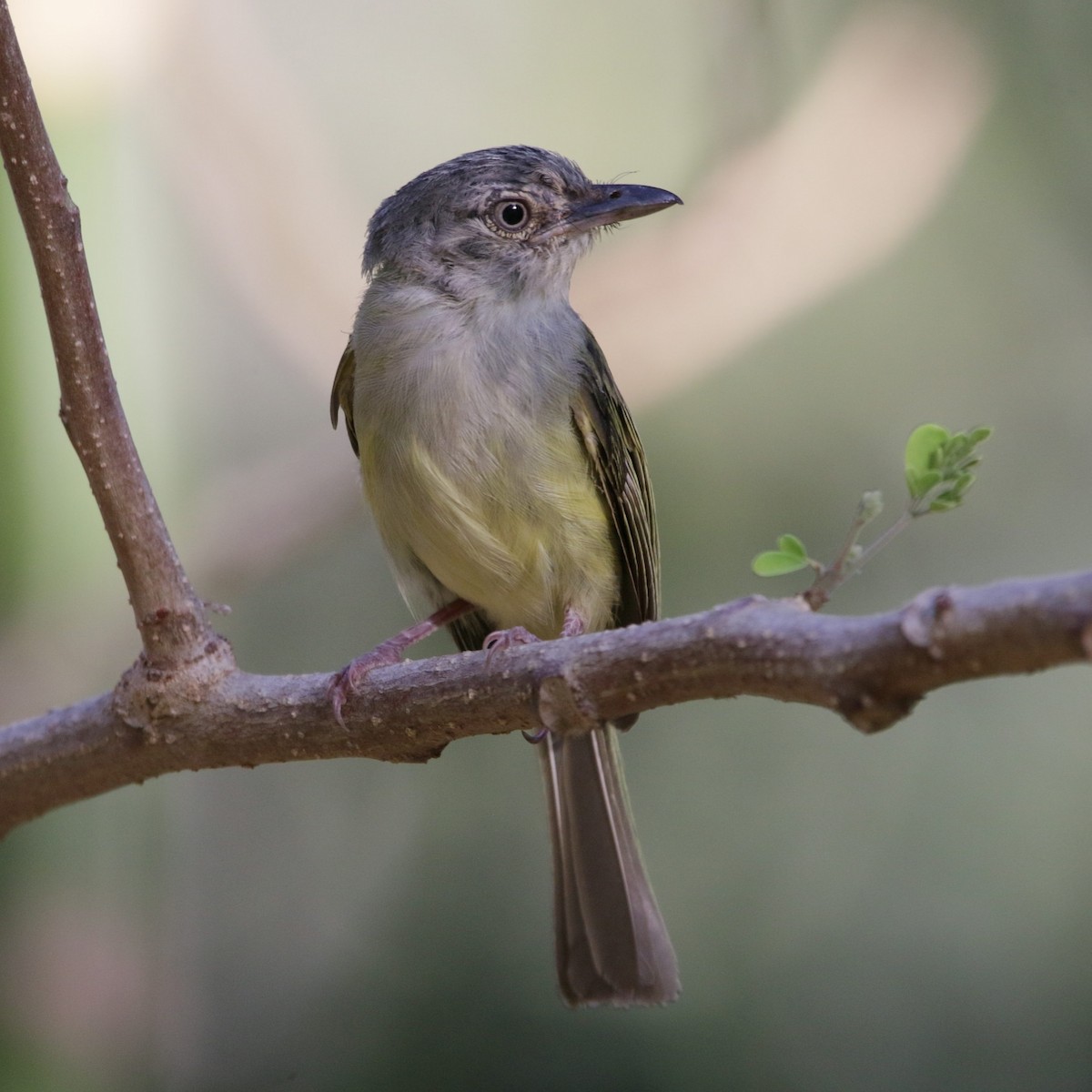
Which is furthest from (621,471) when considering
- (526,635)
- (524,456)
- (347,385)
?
(347,385)

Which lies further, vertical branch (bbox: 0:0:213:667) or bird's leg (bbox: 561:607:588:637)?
bird's leg (bbox: 561:607:588:637)

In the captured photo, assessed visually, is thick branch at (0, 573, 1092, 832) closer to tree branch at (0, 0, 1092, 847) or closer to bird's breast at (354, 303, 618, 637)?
tree branch at (0, 0, 1092, 847)

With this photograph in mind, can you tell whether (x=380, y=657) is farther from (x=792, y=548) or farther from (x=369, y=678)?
(x=792, y=548)

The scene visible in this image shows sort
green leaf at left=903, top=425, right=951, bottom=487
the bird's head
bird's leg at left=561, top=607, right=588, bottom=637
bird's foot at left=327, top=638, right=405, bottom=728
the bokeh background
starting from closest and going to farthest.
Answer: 1. green leaf at left=903, top=425, right=951, bottom=487
2. bird's foot at left=327, top=638, right=405, bottom=728
3. bird's leg at left=561, top=607, right=588, bottom=637
4. the bird's head
5. the bokeh background

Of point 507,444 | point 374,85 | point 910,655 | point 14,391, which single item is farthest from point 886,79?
point 910,655

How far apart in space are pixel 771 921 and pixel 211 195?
286cm

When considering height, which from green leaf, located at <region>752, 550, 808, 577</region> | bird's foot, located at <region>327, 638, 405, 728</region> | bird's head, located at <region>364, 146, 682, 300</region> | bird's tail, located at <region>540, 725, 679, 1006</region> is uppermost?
bird's head, located at <region>364, 146, 682, 300</region>

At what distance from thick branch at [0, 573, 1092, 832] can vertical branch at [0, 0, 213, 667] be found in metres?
0.09

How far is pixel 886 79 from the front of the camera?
411cm

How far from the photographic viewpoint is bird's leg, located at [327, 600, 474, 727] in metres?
1.88

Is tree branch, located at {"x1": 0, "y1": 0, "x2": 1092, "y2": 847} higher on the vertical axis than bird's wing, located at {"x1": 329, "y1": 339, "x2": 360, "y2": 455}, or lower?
lower

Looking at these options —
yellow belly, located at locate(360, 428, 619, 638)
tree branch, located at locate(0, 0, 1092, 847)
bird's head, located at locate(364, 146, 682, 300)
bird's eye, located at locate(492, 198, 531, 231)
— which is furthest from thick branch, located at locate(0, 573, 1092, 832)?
bird's eye, located at locate(492, 198, 531, 231)

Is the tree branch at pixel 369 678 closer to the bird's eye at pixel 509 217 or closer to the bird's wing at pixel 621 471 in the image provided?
the bird's wing at pixel 621 471

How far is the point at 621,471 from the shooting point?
248 centimetres
